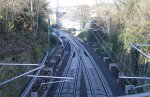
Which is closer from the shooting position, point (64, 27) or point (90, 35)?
point (90, 35)

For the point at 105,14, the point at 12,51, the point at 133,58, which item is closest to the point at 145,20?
the point at 133,58

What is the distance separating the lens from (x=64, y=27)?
3147 inches

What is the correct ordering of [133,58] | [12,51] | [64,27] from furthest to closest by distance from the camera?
[64,27] < [133,58] < [12,51]

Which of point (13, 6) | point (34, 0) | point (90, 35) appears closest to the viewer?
point (13, 6)

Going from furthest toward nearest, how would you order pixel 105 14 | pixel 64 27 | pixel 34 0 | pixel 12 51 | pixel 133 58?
pixel 64 27, pixel 105 14, pixel 34 0, pixel 133 58, pixel 12 51

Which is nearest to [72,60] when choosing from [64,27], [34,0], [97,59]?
[97,59]

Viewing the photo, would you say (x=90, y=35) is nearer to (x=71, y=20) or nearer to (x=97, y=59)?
(x=97, y=59)

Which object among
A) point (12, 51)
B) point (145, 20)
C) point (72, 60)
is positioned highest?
point (145, 20)

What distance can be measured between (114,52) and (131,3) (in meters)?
6.24

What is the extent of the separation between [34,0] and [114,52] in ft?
30.5

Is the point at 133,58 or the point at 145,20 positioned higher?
the point at 145,20

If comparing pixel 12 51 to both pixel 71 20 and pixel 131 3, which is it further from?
pixel 71 20

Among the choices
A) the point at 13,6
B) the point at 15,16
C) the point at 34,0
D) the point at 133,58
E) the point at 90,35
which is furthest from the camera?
the point at 90,35

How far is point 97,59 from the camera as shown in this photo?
34719 millimetres
